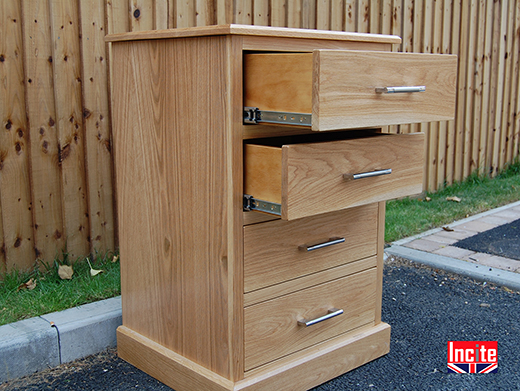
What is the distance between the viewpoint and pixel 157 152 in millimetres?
2189

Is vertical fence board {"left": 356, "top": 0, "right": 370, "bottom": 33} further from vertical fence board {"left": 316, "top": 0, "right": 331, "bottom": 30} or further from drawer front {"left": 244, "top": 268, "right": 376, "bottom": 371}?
drawer front {"left": 244, "top": 268, "right": 376, "bottom": 371}

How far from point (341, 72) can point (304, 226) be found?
25.6 inches

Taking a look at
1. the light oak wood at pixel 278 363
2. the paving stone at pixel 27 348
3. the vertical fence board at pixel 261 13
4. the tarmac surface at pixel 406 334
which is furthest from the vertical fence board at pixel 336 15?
the paving stone at pixel 27 348

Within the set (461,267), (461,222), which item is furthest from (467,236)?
(461,267)

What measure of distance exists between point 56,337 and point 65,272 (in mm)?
585

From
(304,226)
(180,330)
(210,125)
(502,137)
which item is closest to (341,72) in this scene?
(210,125)

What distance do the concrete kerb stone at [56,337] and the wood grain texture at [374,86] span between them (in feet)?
4.68

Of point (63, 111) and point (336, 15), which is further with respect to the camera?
point (336, 15)

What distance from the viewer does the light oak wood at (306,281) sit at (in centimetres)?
207

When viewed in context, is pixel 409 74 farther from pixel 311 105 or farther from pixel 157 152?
pixel 157 152

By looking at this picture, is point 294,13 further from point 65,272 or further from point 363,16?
point 65,272

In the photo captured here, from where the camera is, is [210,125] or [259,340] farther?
[259,340]

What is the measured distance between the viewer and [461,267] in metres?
3.59

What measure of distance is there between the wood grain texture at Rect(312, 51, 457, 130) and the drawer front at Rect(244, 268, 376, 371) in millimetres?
724
